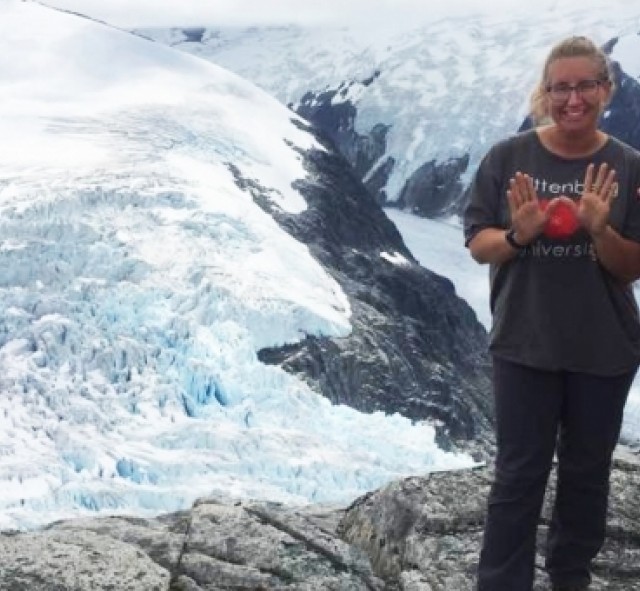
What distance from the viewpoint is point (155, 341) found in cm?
2956

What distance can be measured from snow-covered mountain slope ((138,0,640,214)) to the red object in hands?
71.3 meters

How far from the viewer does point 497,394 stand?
390 cm

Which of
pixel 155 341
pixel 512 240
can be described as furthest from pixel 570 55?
pixel 155 341

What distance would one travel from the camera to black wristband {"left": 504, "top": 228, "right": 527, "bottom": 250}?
367 centimetres

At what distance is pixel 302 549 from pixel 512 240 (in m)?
1.68

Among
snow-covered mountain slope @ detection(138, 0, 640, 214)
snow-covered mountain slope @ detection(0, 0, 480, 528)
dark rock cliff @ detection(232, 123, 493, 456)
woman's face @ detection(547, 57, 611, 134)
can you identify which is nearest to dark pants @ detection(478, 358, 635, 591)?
woman's face @ detection(547, 57, 611, 134)

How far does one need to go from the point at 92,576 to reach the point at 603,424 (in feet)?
5.97

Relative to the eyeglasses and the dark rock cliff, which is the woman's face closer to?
the eyeglasses

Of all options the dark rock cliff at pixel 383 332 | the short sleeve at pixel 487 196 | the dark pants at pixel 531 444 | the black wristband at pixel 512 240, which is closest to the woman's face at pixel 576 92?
the short sleeve at pixel 487 196

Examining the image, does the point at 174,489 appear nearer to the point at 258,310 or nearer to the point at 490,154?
the point at 258,310

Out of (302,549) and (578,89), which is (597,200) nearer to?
(578,89)

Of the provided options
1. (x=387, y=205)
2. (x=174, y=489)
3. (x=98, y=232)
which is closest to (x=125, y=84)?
(x=98, y=232)

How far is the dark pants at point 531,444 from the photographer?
3.82 meters

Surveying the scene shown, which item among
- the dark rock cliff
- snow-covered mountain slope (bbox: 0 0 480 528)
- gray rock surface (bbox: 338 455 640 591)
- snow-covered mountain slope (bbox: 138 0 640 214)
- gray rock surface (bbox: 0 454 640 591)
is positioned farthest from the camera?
snow-covered mountain slope (bbox: 138 0 640 214)
